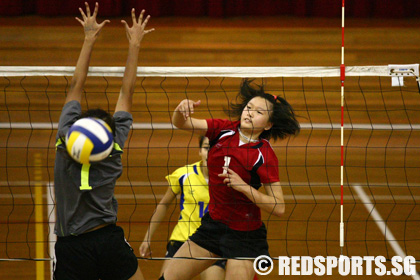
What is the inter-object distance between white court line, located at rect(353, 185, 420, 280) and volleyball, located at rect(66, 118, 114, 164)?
3460 millimetres

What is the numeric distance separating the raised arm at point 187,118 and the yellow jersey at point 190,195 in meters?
0.80

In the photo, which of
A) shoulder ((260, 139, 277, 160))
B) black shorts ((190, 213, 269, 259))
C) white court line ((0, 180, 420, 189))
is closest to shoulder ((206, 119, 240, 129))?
shoulder ((260, 139, 277, 160))

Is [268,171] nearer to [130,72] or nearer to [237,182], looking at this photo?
[237,182]

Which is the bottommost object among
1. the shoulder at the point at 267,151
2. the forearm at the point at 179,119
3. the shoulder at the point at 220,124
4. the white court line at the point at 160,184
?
the white court line at the point at 160,184

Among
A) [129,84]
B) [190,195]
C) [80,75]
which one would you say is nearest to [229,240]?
[190,195]

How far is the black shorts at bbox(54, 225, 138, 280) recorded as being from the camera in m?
3.72

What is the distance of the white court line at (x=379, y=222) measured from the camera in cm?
645

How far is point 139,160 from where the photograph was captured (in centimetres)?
854

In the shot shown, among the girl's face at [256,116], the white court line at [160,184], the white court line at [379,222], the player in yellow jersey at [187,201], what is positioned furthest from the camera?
the white court line at [160,184]

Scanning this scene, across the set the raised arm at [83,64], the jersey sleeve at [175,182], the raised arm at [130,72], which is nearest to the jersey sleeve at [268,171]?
the raised arm at [130,72]

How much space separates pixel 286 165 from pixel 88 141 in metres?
3.65

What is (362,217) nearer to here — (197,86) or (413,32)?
(197,86)

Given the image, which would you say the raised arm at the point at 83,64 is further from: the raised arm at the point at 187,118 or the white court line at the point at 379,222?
the white court line at the point at 379,222

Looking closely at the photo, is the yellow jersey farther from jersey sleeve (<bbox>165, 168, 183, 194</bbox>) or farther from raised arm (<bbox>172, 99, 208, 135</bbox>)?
raised arm (<bbox>172, 99, 208, 135</bbox>)
